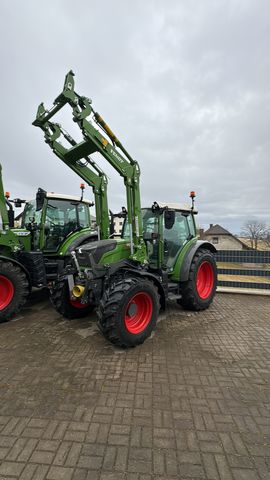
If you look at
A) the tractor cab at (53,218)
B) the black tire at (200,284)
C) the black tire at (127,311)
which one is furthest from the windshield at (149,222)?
the tractor cab at (53,218)

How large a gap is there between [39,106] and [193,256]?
4.18 metres

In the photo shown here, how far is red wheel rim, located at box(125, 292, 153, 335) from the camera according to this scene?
372 centimetres

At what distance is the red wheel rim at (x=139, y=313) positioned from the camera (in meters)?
3.72

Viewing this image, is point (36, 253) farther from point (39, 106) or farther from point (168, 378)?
point (168, 378)

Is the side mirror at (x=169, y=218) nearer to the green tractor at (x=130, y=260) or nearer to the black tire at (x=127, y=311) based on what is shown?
the green tractor at (x=130, y=260)

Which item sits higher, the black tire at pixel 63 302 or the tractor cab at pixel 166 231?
the tractor cab at pixel 166 231

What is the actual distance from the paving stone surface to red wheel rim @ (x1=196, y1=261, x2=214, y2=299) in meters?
1.41

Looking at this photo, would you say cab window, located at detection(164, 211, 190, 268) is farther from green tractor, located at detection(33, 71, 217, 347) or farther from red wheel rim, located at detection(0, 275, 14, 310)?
red wheel rim, located at detection(0, 275, 14, 310)

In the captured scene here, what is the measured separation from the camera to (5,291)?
15.7 ft

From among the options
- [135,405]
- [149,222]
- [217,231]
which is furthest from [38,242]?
[217,231]

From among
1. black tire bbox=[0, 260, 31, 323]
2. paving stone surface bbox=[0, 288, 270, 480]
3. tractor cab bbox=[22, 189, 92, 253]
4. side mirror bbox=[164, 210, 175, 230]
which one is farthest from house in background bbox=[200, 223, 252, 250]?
paving stone surface bbox=[0, 288, 270, 480]

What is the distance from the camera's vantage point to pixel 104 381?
2.85m

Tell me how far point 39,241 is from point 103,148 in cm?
310

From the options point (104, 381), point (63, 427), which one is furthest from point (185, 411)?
point (63, 427)
